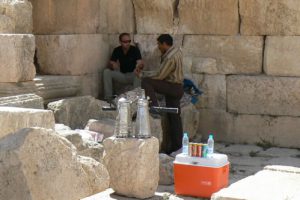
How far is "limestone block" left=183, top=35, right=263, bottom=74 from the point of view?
1113 centimetres

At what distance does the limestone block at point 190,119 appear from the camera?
10867mm

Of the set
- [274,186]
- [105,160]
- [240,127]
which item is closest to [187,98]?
[240,127]

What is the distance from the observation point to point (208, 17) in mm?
11391

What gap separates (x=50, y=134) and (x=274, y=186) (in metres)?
1.83

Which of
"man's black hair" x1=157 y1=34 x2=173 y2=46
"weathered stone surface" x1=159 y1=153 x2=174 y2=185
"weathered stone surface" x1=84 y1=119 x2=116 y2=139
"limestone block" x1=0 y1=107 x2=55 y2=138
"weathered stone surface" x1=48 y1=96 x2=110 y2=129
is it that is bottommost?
"weathered stone surface" x1=159 y1=153 x2=174 y2=185

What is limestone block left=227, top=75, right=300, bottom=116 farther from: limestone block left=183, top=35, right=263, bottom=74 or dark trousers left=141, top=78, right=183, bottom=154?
dark trousers left=141, top=78, right=183, bottom=154

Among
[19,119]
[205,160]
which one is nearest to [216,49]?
[205,160]

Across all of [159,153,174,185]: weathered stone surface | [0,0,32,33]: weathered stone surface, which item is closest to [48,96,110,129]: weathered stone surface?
[0,0,32,33]: weathered stone surface

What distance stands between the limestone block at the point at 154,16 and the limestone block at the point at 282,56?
1826 millimetres

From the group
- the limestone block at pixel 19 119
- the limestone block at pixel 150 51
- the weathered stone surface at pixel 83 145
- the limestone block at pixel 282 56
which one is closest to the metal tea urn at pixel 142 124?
the limestone block at pixel 19 119

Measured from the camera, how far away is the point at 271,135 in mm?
10945

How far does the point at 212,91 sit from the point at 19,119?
196 inches

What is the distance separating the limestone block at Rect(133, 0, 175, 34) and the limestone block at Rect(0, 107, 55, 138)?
16.0 ft

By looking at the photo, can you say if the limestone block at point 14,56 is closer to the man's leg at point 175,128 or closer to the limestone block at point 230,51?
the man's leg at point 175,128
